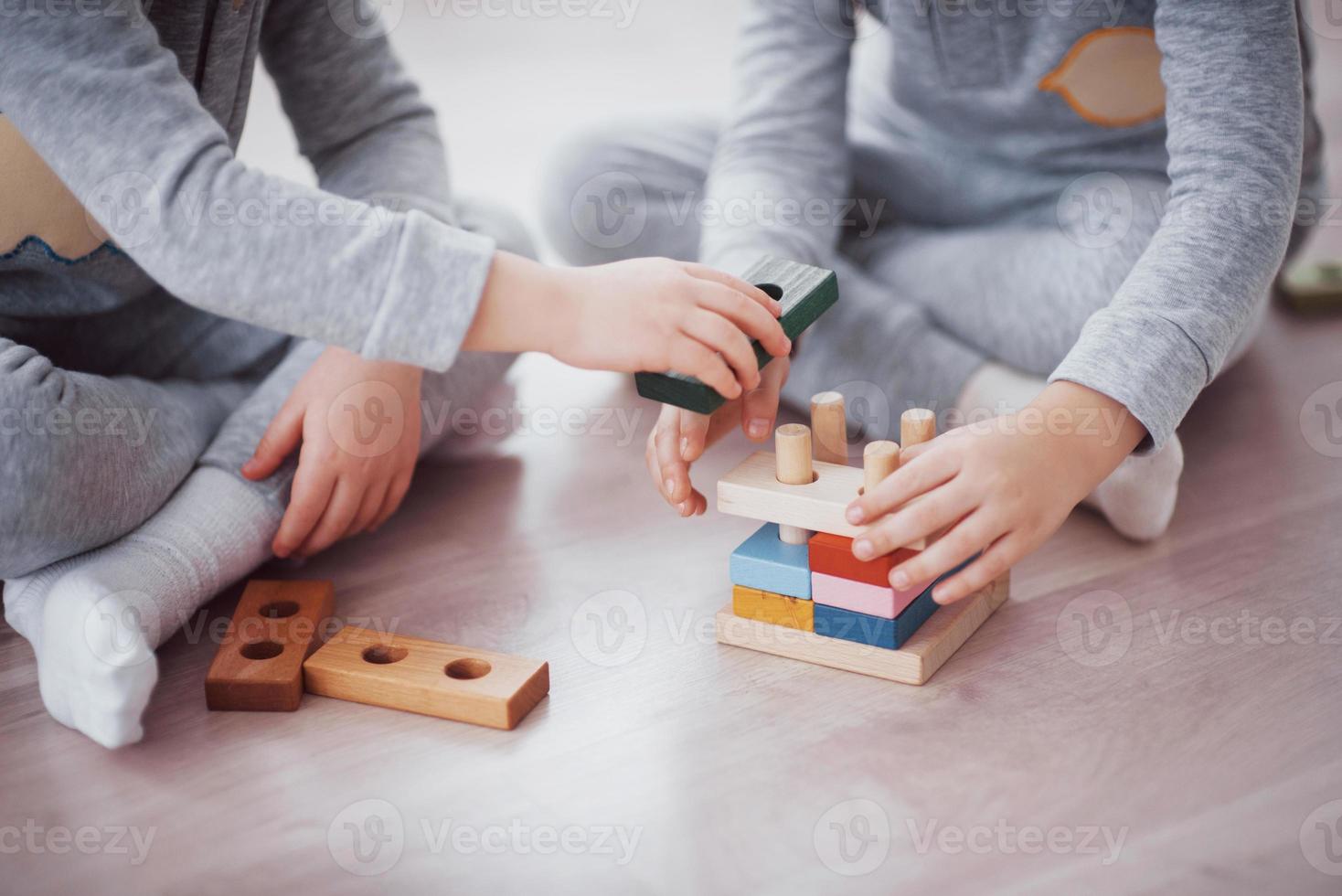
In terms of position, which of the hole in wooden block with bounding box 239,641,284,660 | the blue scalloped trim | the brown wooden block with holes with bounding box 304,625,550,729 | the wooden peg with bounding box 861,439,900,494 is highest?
the blue scalloped trim

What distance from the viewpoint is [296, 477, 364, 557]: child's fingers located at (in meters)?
0.89

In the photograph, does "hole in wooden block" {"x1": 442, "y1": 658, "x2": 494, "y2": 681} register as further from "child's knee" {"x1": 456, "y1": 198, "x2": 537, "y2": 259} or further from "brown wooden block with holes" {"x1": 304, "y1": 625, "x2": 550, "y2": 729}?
"child's knee" {"x1": 456, "y1": 198, "x2": 537, "y2": 259}

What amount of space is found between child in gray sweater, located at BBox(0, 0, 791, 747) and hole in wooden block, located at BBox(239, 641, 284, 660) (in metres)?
0.06

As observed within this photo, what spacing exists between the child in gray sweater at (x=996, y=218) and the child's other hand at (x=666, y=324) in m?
0.12

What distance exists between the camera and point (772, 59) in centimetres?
112

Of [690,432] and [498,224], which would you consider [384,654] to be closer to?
[690,432]

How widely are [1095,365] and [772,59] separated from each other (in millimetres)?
508

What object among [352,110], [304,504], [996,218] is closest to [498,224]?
[352,110]

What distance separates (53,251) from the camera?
2.88ft

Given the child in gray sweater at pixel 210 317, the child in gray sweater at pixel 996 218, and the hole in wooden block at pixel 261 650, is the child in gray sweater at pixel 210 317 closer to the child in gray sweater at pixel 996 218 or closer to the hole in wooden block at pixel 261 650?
the hole in wooden block at pixel 261 650

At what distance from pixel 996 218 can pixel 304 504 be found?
0.72 meters

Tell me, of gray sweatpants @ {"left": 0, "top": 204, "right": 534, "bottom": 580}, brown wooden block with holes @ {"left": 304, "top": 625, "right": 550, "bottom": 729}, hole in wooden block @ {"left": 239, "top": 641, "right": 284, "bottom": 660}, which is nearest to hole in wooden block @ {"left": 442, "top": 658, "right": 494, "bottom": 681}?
brown wooden block with holes @ {"left": 304, "top": 625, "right": 550, "bottom": 729}

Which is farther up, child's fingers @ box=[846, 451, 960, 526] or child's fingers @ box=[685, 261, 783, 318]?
child's fingers @ box=[685, 261, 783, 318]

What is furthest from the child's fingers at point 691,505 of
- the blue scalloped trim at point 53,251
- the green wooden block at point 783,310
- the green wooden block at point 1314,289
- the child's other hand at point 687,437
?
the green wooden block at point 1314,289
